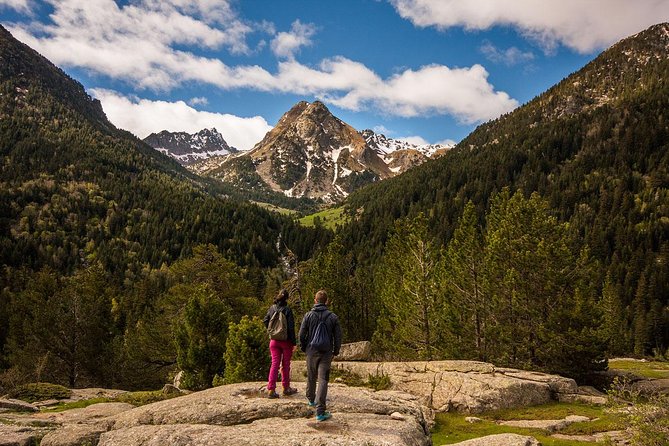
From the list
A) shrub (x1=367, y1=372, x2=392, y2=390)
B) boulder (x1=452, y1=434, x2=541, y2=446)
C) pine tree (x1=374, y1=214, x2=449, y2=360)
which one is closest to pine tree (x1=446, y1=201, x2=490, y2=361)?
pine tree (x1=374, y1=214, x2=449, y2=360)

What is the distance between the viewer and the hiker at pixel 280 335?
13.1m

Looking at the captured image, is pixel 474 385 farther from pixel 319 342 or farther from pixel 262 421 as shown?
pixel 262 421

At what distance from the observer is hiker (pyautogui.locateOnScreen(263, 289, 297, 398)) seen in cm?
1312

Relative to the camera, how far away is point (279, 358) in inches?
537

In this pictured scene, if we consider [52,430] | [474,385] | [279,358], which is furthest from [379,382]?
[52,430]

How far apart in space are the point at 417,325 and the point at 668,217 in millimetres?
156723

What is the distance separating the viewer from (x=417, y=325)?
38.9 meters

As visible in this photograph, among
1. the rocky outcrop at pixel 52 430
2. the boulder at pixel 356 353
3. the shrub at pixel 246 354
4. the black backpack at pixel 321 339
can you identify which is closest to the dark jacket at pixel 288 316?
the black backpack at pixel 321 339

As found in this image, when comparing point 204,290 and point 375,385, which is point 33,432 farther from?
point 204,290

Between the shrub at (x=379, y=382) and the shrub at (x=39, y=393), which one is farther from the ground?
the shrub at (x=379, y=382)

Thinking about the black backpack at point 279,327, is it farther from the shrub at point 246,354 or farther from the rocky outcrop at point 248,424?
the shrub at point 246,354

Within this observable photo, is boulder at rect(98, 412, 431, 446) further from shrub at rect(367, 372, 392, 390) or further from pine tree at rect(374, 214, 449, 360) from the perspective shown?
pine tree at rect(374, 214, 449, 360)

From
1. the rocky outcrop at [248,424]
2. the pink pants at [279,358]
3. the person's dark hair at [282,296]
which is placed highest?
the person's dark hair at [282,296]

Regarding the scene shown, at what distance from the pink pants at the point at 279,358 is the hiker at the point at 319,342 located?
4.52 ft
